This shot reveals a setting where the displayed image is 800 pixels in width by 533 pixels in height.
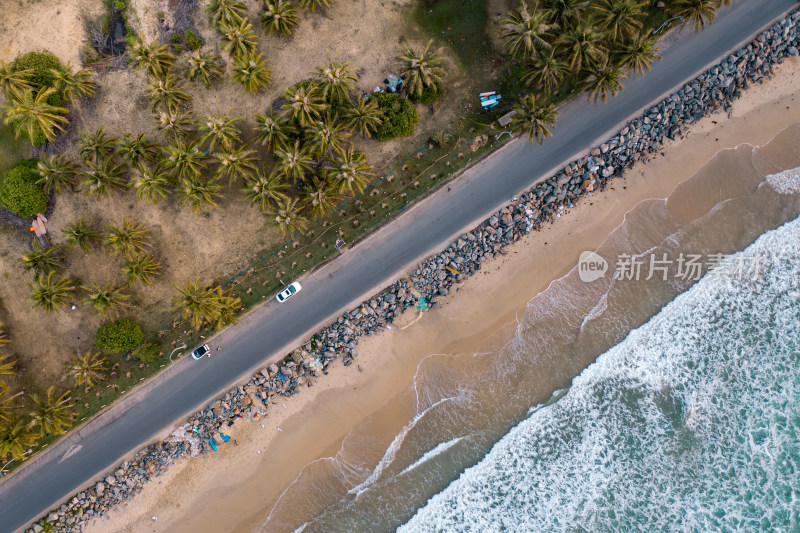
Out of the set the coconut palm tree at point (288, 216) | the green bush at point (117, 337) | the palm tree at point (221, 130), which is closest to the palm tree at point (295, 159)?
the coconut palm tree at point (288, 216)

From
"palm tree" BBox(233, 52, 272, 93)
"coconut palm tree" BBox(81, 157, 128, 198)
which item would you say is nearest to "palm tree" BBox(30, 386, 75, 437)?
"coconut palm tree" BBox(81, 157, 128, 198)

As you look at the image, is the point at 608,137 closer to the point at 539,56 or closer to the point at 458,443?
the point at 539,56

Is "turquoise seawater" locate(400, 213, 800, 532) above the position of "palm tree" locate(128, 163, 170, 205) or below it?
below

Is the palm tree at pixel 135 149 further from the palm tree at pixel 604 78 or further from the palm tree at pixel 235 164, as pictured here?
the palm tree at pixel 604 78

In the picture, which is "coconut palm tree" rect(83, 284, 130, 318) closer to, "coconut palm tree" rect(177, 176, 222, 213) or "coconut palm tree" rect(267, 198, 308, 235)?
"coconut palm tree" rect(177, 176, 222, 213)

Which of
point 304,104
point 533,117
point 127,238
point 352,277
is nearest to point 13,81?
point 127,238

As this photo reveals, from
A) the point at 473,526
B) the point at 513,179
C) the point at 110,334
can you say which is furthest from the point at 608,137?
the point at 110,334
